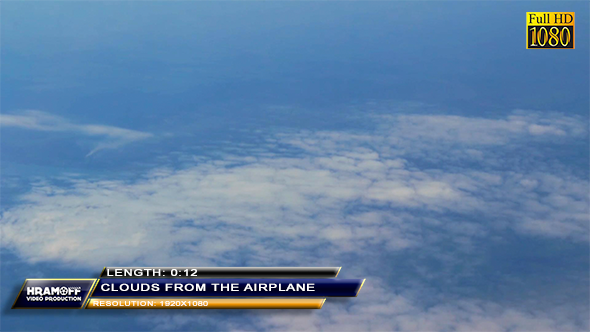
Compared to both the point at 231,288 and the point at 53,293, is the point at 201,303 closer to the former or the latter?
the point at 231,288

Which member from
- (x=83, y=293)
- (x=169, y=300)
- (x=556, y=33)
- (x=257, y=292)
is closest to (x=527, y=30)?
(x=556, y=33)

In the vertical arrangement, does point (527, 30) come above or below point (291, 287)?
above

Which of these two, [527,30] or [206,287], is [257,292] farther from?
[527,30]

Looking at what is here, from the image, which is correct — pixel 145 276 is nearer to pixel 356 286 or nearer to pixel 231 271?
pixel 231 271

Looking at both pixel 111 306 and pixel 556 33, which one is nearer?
pixel 111 306
